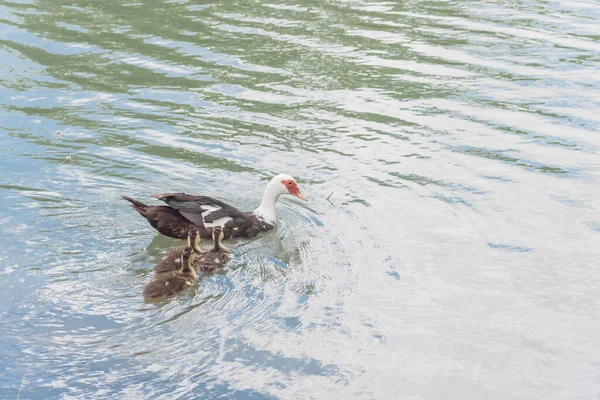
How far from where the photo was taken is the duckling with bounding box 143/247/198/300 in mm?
6910

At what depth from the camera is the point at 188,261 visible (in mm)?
7320

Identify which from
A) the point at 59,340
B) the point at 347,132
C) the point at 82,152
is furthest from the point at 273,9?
the point at 59,340

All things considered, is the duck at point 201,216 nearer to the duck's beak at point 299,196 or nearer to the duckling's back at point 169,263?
the duck's beak at point 299,196

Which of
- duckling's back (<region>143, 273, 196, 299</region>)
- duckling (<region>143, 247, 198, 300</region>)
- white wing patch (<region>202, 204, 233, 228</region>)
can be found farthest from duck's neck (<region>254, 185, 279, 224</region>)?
duckling's back (<region>143, 273, 196, 299</region>)

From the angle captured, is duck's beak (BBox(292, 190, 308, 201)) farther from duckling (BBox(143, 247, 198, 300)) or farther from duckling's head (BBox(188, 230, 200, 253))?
duckling (BBox(143, 247, 198, 300))

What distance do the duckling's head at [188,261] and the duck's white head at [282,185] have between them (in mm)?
1504

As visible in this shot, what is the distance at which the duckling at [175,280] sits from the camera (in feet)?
22.7

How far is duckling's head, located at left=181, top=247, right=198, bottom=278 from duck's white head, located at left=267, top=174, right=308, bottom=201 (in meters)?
1.50

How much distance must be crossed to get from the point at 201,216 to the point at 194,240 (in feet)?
1.58

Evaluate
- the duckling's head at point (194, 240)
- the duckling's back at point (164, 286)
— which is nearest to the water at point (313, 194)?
the duckling's back at point (164, 286)

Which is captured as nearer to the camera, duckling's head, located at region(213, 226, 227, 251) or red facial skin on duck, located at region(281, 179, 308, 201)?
duckling's head, located at region(213, 226, 227, 251)

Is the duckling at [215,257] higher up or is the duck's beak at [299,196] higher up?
the duck's beak at [299,196]

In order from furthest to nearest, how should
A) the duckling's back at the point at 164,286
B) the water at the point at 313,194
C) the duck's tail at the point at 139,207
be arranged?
the duck's tail at the point at 139,207 → the duckling's back at the point at 164,286 → the water at the point at 313,194

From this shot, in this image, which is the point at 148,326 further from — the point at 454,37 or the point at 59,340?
the point at 454,37
